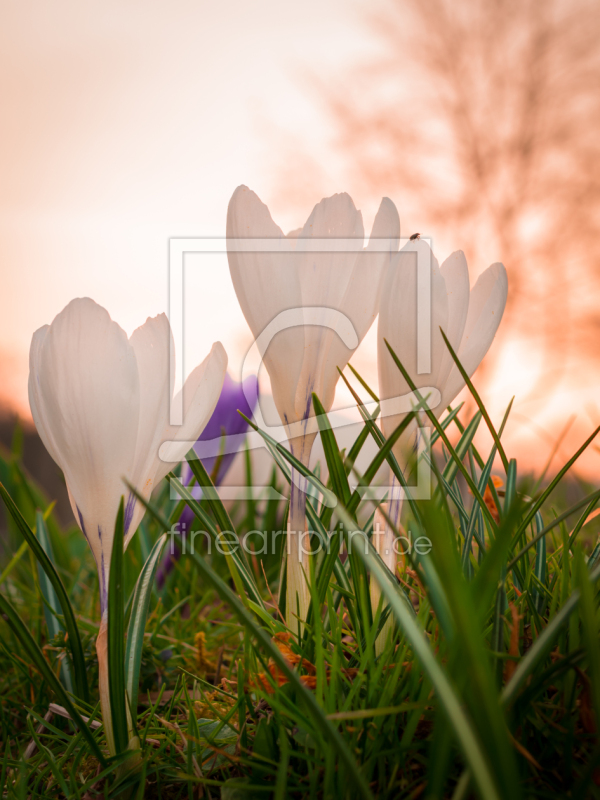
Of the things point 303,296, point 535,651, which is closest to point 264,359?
point 303,296

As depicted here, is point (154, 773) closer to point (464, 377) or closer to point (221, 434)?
point (464, 377)

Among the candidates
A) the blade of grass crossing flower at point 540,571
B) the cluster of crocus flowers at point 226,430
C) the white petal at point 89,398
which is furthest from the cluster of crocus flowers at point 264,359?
the cluster of crocus flowers at point 226,430

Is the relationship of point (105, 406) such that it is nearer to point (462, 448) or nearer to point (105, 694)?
point (105, 694)

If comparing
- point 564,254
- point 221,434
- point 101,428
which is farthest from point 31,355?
point 564,254

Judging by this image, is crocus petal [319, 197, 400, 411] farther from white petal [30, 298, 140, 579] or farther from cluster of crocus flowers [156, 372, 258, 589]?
cluster of crocus flowers [156, 372, 258, 589]

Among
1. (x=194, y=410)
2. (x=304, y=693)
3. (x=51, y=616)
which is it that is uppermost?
(x=194, y=410)
